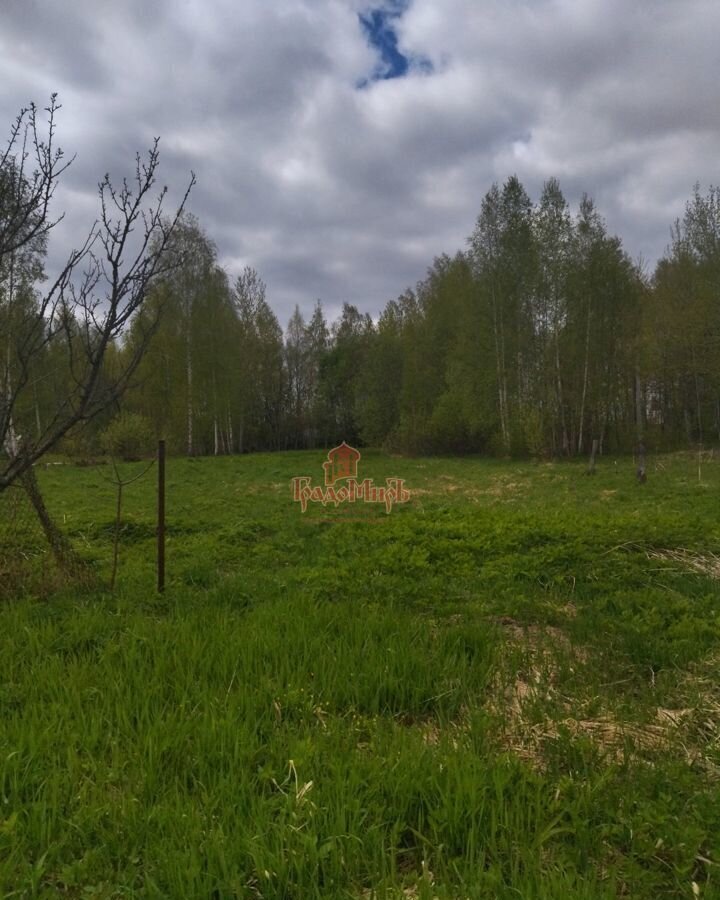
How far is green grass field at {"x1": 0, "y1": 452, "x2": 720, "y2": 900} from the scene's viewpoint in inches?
62.7

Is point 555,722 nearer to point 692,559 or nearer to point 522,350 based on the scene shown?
point 692,559

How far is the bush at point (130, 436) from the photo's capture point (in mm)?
24825

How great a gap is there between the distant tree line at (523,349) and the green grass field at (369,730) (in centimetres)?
1957

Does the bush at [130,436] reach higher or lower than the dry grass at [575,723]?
higher

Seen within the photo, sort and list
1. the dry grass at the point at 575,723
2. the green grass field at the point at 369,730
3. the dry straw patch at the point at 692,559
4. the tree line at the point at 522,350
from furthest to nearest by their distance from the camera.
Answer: the tree line at the point at 522,350
the dry straw patch at the point at 692,559
the dry grass at the point at 575,723
the green grass field at the point at 369,730

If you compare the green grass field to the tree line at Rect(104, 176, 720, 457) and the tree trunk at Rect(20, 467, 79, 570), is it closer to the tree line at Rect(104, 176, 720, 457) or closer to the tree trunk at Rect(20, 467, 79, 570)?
the tree trunk at Rect(20, 467, 79, 570)

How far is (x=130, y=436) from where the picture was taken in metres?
25.2

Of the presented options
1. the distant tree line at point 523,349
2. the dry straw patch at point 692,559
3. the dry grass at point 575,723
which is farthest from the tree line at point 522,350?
the dry grass at point 575,723

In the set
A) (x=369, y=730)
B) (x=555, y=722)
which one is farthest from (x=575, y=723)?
(x=369, y=730)

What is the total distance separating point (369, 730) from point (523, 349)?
25.6 m

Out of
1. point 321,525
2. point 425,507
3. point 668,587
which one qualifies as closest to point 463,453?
point 425,507

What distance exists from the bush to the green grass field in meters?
21.5

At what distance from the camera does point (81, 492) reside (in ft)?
41.4

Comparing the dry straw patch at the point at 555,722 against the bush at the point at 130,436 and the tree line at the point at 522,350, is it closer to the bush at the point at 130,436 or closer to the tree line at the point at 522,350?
the tree line at the point at 522,350
